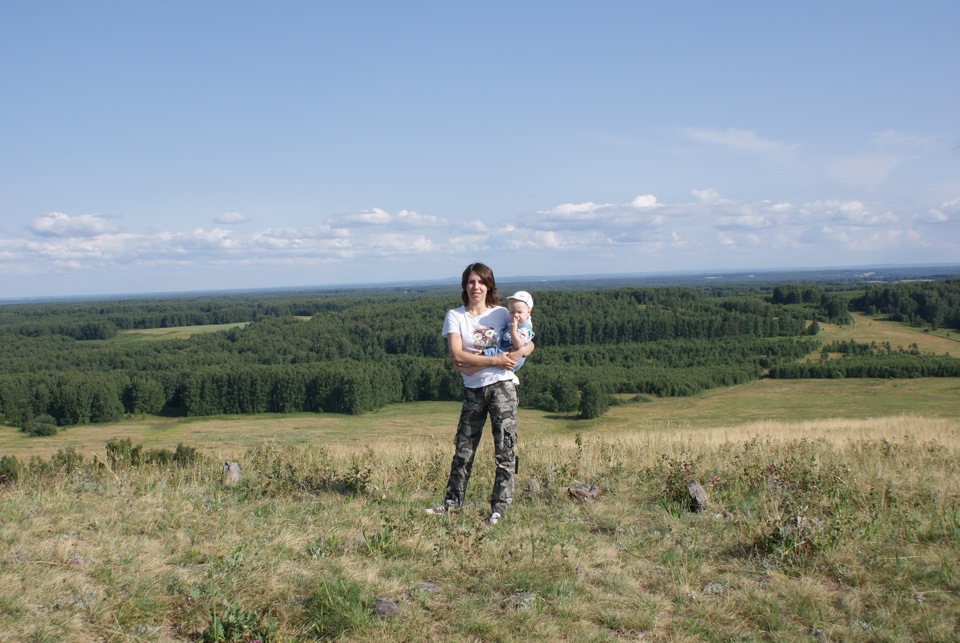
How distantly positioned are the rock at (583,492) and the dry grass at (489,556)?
89 millimetres

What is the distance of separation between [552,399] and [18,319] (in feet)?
504

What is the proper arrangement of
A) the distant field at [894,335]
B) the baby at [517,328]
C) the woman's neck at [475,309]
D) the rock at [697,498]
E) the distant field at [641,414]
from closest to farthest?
the baby at [517,328] < the woman's neck at [475,309] < the rock at [697,498] < the distant field at [641,414] < the distant field at [894,335]

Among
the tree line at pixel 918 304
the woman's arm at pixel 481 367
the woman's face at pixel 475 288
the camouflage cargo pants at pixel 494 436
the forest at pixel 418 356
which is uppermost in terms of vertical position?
the woman's face at pixel 475 288

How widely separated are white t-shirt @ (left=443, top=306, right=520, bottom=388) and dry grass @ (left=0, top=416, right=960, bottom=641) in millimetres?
1107

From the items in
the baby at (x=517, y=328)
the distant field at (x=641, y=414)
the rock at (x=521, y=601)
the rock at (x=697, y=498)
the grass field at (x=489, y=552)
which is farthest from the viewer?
the distant field at (x=641, y=414)

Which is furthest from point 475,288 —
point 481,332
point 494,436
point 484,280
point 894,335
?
point 894,335

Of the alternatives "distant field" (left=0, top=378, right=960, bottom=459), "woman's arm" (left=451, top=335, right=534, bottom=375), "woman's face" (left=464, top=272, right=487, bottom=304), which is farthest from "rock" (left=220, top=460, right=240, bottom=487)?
"distant field" (left=0, top=378, right=960, bottom=459)

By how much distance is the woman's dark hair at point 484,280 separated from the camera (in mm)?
5031

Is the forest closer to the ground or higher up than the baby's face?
closer to the ground

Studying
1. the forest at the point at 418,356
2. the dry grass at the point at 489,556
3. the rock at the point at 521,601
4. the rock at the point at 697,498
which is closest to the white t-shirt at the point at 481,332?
the dry grass at the point at 489,556

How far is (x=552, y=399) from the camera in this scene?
6831 cm

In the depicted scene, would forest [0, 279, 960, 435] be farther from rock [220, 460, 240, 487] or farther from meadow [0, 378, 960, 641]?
rock [220, 460, 240, 487]

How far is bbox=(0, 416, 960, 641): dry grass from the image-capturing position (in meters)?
3.19

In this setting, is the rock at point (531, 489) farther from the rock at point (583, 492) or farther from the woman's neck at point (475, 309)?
the woman's neck at point (475, 309)
